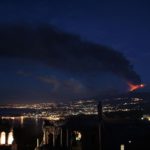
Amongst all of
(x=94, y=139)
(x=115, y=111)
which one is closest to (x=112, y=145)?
(x=94, y=139)

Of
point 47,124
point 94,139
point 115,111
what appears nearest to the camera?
point 94,139

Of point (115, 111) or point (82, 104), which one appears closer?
point (115, 111)

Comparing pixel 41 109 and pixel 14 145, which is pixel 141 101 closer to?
pixel 14 145

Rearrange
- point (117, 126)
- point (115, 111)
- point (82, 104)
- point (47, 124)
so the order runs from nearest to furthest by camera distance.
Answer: point (117, 126) → point (47, 124) → point (115, 111) → point (82, 104)

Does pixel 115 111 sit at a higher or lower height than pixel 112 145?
higher

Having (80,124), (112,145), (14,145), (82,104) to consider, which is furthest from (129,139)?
(82,104)

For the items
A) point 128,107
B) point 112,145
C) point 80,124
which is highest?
point 128,107

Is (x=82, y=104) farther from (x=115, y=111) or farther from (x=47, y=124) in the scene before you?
(x=47, y=124)

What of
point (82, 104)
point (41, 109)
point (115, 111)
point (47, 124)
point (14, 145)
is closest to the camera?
point (47, 124)

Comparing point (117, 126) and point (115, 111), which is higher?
point (115, 111)
